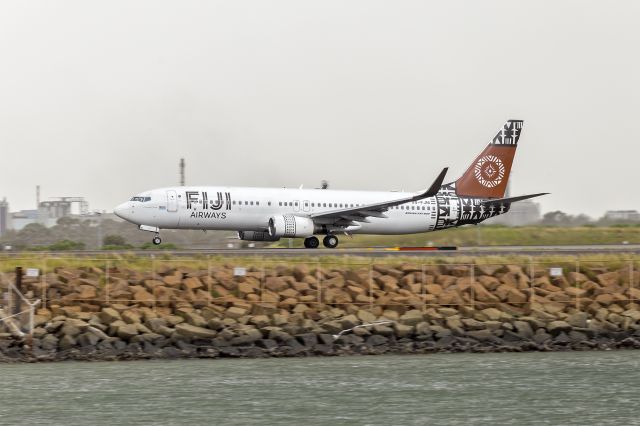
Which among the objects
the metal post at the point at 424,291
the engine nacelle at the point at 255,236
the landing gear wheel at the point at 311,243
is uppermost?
the engine nacelle at the point at 255,236

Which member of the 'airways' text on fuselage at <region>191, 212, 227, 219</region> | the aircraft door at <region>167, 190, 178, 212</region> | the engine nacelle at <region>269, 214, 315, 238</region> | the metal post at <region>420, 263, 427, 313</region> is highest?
the aircraft door at <region>167, 190, 178, 212</region>

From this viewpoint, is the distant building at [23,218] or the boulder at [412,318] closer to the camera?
the boulder at [412,318]

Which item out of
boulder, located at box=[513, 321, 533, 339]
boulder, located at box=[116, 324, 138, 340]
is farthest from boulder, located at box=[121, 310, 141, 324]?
boulder, located at box=[513, 321, 533, 339]

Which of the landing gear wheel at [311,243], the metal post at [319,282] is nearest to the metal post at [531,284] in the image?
the metal post at [319,282]

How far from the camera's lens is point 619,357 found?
33.5 metres

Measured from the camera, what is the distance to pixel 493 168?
5969 centimetres

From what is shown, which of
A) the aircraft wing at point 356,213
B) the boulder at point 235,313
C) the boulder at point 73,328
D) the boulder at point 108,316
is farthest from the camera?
the aircraft wing at point 356,213

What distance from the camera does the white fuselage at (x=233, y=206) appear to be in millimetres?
50031

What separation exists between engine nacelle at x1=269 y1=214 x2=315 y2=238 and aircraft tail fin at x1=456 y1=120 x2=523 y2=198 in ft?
34.5

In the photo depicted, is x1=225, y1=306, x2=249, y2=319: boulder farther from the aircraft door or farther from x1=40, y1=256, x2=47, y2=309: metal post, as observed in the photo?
the aircraft door

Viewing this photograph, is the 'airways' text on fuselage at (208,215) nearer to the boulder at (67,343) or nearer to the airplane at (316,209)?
the airplane at (316,209)

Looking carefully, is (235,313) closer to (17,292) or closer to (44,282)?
(44,282)

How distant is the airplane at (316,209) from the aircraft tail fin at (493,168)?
6cm

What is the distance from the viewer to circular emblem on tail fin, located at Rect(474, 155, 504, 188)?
5900 cm
